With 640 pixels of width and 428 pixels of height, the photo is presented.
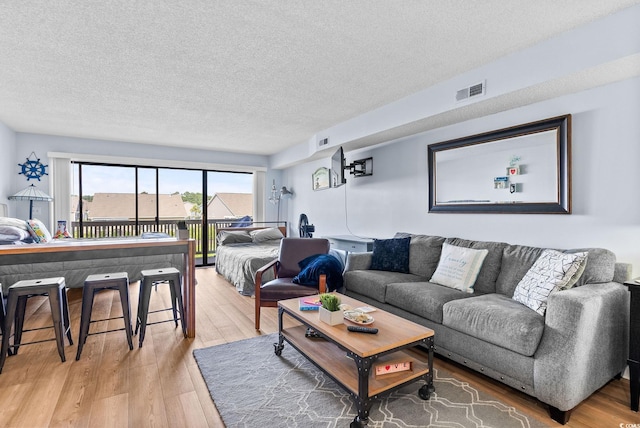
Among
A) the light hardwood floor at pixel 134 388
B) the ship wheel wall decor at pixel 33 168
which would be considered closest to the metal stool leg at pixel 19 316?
the light hardwood floor at pixel 134 388

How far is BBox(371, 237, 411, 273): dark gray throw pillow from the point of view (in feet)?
11.5

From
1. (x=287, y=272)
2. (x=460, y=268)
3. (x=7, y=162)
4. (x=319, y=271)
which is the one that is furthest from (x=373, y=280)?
(x=7, y=162)

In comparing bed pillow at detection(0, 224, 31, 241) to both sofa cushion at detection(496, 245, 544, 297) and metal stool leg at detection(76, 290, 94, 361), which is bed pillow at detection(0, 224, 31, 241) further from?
sofa cushion at detection(496, 245, 544, 297)

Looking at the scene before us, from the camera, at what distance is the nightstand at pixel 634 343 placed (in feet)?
6.27

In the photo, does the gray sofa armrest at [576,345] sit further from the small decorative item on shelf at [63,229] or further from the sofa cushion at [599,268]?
the small decorative item on shelf at [63,229]

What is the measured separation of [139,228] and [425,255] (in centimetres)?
535

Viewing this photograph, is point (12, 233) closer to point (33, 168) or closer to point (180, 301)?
point (180, 301)

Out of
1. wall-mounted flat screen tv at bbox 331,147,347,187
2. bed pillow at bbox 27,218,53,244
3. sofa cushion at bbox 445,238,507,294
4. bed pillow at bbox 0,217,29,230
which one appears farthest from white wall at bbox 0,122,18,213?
sofa cushion at bbox 445,238,507,294

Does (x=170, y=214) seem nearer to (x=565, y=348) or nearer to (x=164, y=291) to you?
(x=164, y=291)

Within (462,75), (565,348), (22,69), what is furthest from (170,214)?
(565,348)

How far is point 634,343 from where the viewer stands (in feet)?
6.31

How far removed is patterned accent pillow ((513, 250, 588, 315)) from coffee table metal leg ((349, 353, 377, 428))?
124 centimetres

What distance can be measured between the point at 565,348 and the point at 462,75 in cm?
230

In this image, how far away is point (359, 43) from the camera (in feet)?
7.82
